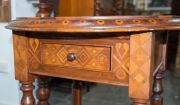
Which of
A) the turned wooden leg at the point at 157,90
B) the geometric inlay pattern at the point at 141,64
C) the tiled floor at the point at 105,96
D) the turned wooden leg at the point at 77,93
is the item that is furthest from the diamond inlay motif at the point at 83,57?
the tiled floor at the point at 105,96

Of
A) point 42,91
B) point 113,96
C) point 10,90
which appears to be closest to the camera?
point 42,91

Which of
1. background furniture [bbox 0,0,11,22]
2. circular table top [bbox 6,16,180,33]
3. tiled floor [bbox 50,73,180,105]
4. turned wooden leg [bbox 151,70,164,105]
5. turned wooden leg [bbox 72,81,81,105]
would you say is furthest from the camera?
tiled floor [bbox 50,73,180,105]

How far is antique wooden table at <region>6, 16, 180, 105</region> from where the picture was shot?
64 cm

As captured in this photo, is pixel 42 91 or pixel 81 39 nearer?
pixel 81 39

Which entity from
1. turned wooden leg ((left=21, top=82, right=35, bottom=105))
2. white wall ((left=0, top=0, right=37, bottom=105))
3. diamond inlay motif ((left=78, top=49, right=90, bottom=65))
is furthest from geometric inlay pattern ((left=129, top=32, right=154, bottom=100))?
white wall ((left=0, top=0, right=37, bottom=105))

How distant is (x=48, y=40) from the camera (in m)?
0.77

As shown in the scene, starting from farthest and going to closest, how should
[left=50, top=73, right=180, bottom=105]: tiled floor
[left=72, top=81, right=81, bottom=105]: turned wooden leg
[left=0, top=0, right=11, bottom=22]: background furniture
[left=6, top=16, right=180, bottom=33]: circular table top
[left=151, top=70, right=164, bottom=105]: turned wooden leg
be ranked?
[left=50, top=73, right=180, bottom=105]: tiled floor, [left=0, top=0, right=11, bottom=22]: background furniture, [left=72, top=81, right=81, bottom=105]: turned wooden leg, [left=151, top=70, right=164, bottom=105]: turned wooden leg, [left=6, top=16, right=180, bottom=33]: circular table top

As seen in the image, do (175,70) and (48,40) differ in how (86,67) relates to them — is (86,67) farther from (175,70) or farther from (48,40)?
(175,70)

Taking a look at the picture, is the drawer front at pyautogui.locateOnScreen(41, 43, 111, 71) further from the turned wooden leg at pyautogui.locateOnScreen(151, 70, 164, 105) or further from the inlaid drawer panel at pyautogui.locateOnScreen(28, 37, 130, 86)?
the turned wooden leg at pyautogui.locateOnScreen(151, 70, 164, 105)

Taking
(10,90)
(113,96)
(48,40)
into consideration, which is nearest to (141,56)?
(48,40)

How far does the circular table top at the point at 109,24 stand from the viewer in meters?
0.62

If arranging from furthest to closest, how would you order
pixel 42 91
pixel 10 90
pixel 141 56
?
1. pixel 10 90
2. pixel 42 91
3. pixel 141 56

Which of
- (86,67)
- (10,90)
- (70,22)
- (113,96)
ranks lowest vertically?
(113,96)

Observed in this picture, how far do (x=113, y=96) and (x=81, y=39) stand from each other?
1.32 meters
